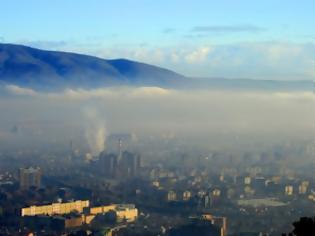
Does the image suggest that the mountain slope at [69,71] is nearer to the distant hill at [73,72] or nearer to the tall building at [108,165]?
the distant hill at [73,72]

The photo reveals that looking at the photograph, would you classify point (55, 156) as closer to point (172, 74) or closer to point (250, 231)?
point (250, 231)

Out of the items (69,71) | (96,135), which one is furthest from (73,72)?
(96,135)

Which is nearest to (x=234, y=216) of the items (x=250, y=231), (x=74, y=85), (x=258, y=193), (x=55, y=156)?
(x=250, y=231)

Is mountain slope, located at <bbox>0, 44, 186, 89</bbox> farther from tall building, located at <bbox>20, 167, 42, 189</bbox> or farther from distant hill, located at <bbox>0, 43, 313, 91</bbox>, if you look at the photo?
tall building, located at <bbox>20, 167, 42, 189</bbox>

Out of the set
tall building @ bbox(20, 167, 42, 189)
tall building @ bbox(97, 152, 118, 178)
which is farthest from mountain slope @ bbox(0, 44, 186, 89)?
tall building @ bbox(20, 167, 42, 189)

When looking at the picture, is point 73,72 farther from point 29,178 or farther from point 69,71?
point 29,178
